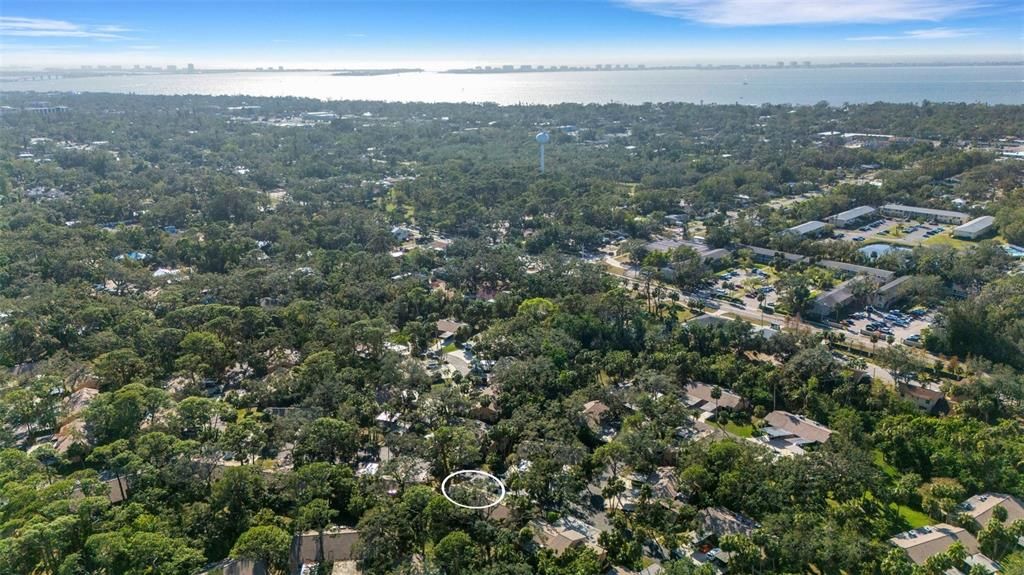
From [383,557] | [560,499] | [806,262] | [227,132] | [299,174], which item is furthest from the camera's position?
[227,132]

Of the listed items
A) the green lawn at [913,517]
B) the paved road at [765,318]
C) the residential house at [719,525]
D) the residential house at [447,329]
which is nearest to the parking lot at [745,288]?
the paved road at [765,318]

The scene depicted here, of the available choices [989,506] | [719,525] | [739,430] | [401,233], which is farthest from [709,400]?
[401,233]

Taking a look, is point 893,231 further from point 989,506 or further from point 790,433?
point 989,506

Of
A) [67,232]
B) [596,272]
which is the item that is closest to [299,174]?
[67,232]

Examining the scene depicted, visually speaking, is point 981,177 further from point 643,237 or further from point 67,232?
point 67,232

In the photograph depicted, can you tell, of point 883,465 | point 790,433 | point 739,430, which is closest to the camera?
point 883,465

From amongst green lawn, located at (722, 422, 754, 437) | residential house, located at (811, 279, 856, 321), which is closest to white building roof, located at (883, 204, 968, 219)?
residential house, located at (811, 279, 856, 321)
